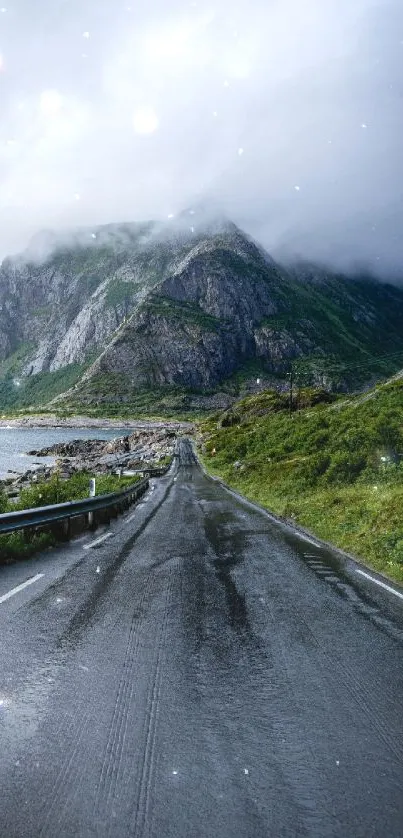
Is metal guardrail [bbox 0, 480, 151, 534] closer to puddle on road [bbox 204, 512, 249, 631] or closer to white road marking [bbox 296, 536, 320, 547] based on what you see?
puddle on road [bbox 204, 512, 249, 631]

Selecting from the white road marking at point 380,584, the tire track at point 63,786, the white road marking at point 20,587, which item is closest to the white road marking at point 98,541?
the white road marking at point 20,587

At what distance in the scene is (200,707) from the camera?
462cm

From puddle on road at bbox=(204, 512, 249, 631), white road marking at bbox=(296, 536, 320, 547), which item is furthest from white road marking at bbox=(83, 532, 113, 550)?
white road marking at bbox=(296, 536, 320, 547)

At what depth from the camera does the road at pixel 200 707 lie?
3.25 meters

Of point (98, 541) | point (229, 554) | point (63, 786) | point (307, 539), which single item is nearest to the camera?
point (63, 786)

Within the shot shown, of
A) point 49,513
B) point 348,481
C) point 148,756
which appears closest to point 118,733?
point 148,756

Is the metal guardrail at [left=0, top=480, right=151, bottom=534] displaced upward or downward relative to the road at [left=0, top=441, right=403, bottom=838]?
upward

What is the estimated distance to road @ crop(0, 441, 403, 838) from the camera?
3246mm

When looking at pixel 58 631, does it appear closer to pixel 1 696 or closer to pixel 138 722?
pixel 1 696

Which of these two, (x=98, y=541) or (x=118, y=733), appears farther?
(x=98, y=541)

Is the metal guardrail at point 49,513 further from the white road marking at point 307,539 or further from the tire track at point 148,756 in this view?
the white road marking at point 307,539

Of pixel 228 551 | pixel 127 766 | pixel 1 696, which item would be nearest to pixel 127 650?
Answer: pixel 1 696

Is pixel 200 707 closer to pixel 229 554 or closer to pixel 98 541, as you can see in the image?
pixel 229 554

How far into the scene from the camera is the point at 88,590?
8758mm
